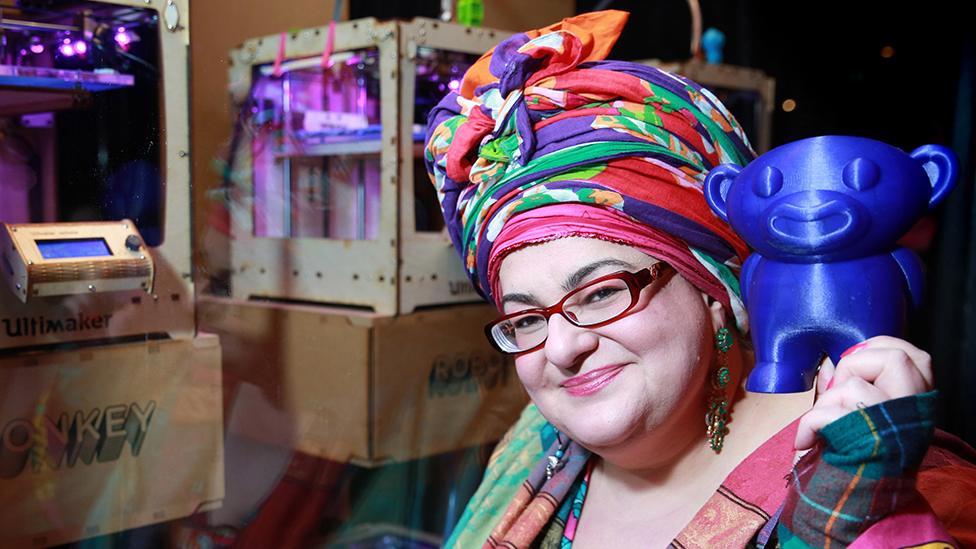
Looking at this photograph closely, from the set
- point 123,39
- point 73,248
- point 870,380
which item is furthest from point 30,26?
point 870,380

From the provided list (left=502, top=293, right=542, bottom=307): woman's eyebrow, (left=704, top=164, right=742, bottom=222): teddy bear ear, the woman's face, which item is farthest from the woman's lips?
(left=704, top=164, right=742, bottom=222): teddy bear ear

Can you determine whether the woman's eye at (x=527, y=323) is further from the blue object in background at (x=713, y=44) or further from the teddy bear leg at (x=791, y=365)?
the blue object in background at (x=713, y=44)

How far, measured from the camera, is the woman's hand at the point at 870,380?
709 mm

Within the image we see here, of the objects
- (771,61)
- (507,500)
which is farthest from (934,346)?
(507,500)

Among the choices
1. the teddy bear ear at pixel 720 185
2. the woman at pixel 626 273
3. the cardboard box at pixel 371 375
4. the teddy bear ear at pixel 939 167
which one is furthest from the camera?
Answer: the cardboard box at pixel 371 375

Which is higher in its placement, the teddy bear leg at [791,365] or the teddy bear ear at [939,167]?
the teddy bear ear at [939,167]

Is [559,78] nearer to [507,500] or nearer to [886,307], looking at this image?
[886,307]

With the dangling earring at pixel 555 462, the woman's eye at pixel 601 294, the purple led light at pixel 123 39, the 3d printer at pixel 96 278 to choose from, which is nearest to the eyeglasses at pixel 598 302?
the woman's eye at pixel 601 294

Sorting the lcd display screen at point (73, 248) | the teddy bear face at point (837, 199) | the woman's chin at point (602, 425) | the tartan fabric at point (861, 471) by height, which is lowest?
the woman's chin at point (602, 425)

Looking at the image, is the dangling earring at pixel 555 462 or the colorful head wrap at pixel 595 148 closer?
the colorful head wrap at pixel 595 148

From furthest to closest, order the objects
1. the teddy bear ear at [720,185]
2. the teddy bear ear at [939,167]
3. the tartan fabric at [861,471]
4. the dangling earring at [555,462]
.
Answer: the dangling earring at [555,462]
the teddy bear ear at [720,185]
the teddy bear ear at [939,167]
the tartan fabric at [861,471]

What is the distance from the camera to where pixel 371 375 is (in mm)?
1932

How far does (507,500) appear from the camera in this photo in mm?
1420

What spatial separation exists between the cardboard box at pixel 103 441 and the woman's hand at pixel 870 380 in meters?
0.95
